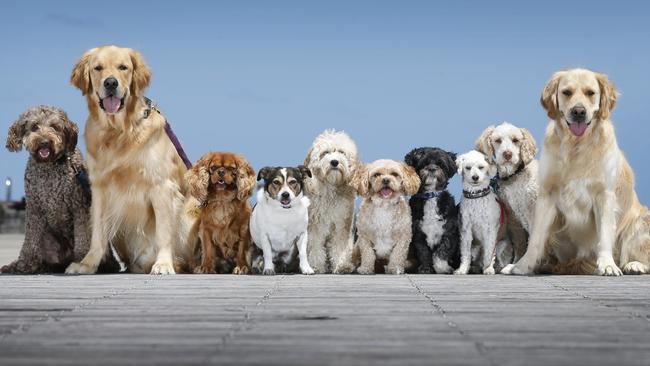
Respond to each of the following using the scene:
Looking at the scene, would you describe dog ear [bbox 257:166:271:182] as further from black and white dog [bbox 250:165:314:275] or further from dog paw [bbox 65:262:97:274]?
dog paw [bbox 65:262:97:274]

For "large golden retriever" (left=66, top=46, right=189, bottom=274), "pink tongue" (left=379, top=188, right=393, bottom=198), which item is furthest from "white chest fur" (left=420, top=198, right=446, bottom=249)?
"large golden retriever" (left=66, top=46, right=189, bottom=274)

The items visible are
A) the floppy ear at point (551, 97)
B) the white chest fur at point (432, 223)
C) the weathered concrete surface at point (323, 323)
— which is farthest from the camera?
the white chest fur at point (432, 223)

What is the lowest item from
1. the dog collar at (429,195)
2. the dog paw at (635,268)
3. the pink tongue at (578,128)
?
the dog paw at (635,268)

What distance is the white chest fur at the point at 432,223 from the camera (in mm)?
7160

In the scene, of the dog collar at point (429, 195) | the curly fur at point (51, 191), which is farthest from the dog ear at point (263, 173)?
the curly fur at point (51, 191)

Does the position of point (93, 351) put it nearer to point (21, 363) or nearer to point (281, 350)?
point (21, 363)

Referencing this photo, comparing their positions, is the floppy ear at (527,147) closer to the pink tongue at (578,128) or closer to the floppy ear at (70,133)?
the pink tongue at (578,128)

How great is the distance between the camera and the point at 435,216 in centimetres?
716

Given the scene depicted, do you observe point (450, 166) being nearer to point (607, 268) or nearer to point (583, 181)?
point (583, 181)

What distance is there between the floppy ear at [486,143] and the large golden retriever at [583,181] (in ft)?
→ 1.68

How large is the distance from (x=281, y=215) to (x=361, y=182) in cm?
71

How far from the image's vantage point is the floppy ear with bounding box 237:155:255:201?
276 inches

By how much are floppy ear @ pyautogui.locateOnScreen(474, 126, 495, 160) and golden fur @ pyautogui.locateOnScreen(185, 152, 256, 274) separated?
1959 millimetres

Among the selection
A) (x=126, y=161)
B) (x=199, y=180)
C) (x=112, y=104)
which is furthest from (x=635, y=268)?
(x=112, y=104)
